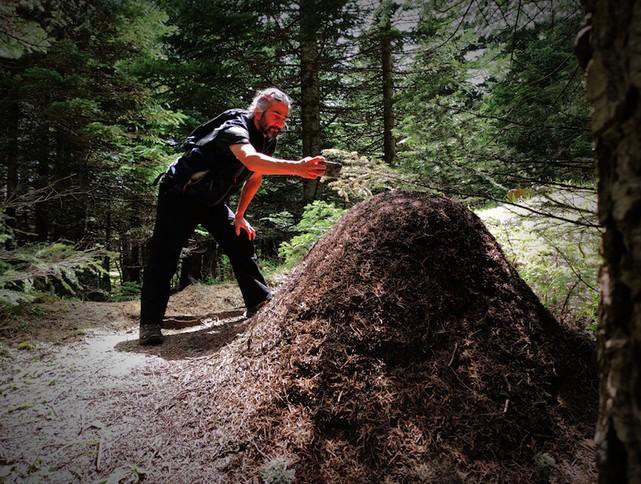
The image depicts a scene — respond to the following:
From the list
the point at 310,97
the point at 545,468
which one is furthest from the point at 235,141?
the point at 310,97

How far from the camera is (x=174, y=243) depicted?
12.0ft

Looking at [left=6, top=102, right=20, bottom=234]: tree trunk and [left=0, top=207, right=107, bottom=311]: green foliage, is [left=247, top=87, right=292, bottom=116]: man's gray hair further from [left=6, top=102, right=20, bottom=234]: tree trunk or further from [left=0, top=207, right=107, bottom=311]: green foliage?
[left=6, top=102, right=20, bottom=234]: tree trunk

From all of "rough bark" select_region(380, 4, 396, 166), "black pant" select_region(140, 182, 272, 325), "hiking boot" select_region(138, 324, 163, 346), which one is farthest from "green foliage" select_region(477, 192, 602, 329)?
"rough bark" select_region(380, 4, 396, 166)

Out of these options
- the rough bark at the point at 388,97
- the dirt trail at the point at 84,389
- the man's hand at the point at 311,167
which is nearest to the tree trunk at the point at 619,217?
the man's hand at the point at 311,167

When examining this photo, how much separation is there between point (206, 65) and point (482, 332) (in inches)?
290

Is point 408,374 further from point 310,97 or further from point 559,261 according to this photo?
point 310,97

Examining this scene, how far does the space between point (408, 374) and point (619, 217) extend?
1.43 m

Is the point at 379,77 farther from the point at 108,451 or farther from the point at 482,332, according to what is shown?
the point at 108,451

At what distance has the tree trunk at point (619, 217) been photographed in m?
0.82

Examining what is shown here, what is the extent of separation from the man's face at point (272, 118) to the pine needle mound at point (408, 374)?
4.87 feet

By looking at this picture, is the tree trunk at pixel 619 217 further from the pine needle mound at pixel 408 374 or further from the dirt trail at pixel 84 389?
the dirt trail at pixel 84 389

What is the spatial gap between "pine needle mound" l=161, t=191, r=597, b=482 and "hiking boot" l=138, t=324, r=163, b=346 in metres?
1.23

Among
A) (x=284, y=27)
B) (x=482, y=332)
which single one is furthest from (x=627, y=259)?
(x=284, y=27)

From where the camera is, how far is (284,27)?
25.2ft
